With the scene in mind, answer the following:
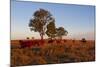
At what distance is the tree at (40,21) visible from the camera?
2.60 metres

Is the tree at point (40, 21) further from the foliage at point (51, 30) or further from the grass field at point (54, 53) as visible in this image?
the grass field at point (54, 53)

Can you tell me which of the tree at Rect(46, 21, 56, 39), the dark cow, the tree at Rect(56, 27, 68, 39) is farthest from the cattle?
the tree at Rect(56, 27, 68, 39)

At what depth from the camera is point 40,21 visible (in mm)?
2625

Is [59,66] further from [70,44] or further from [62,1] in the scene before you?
[62,1]

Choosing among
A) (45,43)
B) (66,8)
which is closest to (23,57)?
(45,43)

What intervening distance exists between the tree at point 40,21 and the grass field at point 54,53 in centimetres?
19

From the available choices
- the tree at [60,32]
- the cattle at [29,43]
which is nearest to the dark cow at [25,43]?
the cattle at [29,43]

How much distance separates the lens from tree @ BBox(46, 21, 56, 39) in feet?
8.73

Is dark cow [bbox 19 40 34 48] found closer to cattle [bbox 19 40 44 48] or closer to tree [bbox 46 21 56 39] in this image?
cattle [bbox 19 40 44 48]

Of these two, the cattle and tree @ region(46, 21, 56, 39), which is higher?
tree @ region(46, 21, 56, 39)

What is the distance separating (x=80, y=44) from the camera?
2836 mm

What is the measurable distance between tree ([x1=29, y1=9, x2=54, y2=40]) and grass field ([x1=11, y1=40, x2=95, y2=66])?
0.62ft

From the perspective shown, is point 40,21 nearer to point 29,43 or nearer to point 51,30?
point 51,30

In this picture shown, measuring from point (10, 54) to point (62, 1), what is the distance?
3.28 feet
